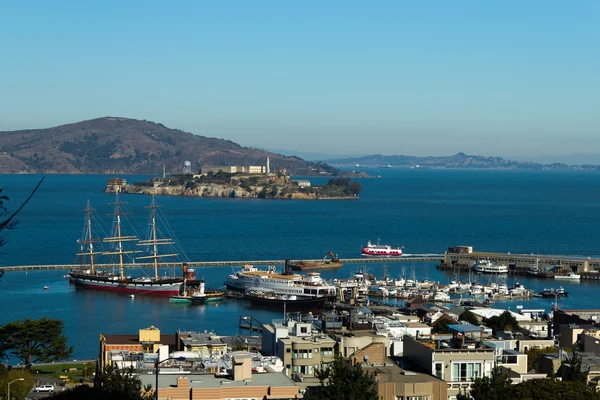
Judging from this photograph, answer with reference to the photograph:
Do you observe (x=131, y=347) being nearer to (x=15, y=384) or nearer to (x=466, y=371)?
(x=15, y=384)

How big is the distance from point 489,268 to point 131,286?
1683cm

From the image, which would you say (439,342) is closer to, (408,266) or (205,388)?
(205,388)

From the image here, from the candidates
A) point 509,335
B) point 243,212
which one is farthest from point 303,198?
point 509,335

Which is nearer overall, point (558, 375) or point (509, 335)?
point (558, 375)

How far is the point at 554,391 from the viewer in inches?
496

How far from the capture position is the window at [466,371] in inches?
532

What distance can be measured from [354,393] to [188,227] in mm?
61957

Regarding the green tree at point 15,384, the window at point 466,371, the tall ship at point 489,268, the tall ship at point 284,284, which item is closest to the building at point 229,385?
the window at point 466,371

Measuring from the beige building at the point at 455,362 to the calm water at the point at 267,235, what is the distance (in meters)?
12.5

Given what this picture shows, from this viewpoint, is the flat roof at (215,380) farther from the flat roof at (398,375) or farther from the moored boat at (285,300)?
the moored boat at (285,300)

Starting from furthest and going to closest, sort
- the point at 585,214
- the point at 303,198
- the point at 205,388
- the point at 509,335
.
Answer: the point at 303,198 < the point at 585,214 < the point at 509,335 < the point at 205,388

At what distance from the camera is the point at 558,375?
14.5 m

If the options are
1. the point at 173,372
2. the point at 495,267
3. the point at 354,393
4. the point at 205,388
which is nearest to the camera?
the point at 354,393

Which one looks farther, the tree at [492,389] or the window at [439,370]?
the window at [439,370]
